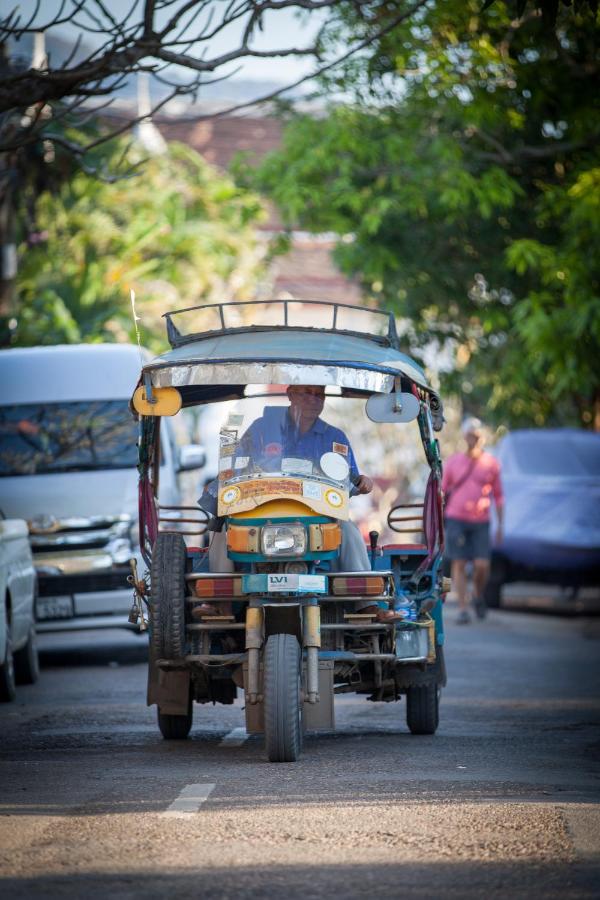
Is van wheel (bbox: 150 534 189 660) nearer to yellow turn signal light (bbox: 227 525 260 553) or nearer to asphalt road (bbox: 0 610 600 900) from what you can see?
yellow turn signal light (bbox: 227 525 260 553)

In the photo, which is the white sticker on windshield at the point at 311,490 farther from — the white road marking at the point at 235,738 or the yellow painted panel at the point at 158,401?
the white road marking at the point at 235,738

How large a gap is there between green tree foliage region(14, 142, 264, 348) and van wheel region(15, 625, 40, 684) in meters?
9.28

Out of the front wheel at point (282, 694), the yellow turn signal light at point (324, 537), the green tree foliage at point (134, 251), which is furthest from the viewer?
the green tree foliage at point (134, 251)

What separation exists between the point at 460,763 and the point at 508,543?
44.6 ft

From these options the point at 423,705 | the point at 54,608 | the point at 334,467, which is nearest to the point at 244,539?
the point at 334,467

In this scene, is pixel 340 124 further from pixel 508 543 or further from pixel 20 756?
pixel 20 756

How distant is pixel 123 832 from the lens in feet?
24.6

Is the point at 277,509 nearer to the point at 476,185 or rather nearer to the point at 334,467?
the point at 334,467

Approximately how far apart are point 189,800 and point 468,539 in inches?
510

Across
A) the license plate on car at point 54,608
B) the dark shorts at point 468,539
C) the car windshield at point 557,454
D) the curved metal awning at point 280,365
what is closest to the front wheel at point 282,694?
the curved metal awning at point 280,365

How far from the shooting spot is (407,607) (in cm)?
1102

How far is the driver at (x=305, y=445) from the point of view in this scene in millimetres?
10477

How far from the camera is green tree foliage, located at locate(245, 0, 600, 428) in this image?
23328mm

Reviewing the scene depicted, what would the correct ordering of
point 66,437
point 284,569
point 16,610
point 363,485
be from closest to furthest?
point 284,569 → point 363,485 → point 16,610 → point 66,437
